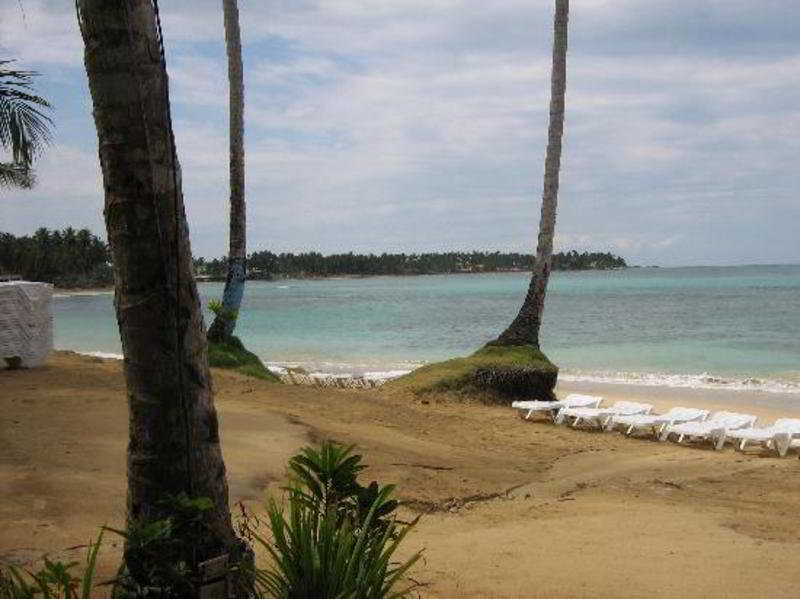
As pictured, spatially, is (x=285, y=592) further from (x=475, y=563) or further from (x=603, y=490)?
(x=603, y=490)

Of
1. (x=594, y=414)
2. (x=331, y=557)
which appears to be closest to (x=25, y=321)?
(x=594, y=414)

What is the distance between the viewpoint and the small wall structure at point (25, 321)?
1134 centimetres

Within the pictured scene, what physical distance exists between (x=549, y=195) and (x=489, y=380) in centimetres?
360

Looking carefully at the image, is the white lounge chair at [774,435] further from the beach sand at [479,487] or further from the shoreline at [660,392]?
the shoreline at [660,392]

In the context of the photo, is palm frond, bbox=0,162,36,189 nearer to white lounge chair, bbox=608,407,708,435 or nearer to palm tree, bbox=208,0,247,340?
palm tree, bbox=208,0,247,340

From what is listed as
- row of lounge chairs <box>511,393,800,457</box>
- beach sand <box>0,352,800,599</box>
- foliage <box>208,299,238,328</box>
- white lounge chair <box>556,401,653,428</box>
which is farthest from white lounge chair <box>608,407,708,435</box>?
foliage <box>208,299,238,328</box>

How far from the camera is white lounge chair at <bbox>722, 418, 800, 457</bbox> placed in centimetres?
1152

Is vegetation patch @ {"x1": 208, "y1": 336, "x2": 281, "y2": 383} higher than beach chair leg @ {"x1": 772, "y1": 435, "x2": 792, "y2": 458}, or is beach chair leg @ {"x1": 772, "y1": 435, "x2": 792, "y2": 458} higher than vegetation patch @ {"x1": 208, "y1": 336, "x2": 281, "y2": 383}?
vegetation patch @ {"x1": 208, "y1": 336, "x2": 281, "y2": 383}

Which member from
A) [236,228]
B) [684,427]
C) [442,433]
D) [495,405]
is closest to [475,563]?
[442,433]

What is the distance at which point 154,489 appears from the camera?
3.48 metres

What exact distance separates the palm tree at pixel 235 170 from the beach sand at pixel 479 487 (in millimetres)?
2736

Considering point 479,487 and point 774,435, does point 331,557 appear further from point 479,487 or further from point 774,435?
point 774,435

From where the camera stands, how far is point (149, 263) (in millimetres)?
3375

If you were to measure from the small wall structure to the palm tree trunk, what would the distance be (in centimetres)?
774
